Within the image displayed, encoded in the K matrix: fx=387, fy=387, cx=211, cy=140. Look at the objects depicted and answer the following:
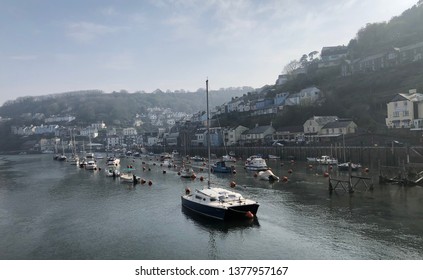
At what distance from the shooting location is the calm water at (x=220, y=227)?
21.1 metres

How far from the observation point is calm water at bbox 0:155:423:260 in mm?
21062

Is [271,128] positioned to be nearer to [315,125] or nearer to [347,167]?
[315,125]

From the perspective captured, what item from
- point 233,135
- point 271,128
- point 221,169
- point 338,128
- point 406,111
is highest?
point 406,111

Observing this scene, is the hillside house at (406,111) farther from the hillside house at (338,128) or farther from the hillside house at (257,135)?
the hillside house at (257,135)

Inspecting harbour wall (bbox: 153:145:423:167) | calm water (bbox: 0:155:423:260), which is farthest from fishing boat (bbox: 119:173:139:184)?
harbour wall (bbox: 153:145:423:167)

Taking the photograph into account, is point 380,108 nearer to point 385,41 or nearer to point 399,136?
point 399,136

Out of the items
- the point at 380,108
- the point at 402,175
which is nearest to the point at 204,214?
the point at 402,175

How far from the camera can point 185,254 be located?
823 inches

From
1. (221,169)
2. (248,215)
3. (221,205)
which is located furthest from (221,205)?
(221,169)

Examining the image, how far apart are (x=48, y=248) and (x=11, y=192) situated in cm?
2857

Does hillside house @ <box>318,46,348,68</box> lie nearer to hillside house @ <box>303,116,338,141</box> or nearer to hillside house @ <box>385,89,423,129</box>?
hillside house @ <box>303,116,338,141</box>

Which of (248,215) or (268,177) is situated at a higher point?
(268,177)

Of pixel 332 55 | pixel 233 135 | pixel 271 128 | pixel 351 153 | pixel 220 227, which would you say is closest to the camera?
pixel 220 227

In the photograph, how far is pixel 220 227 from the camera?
2578cm
